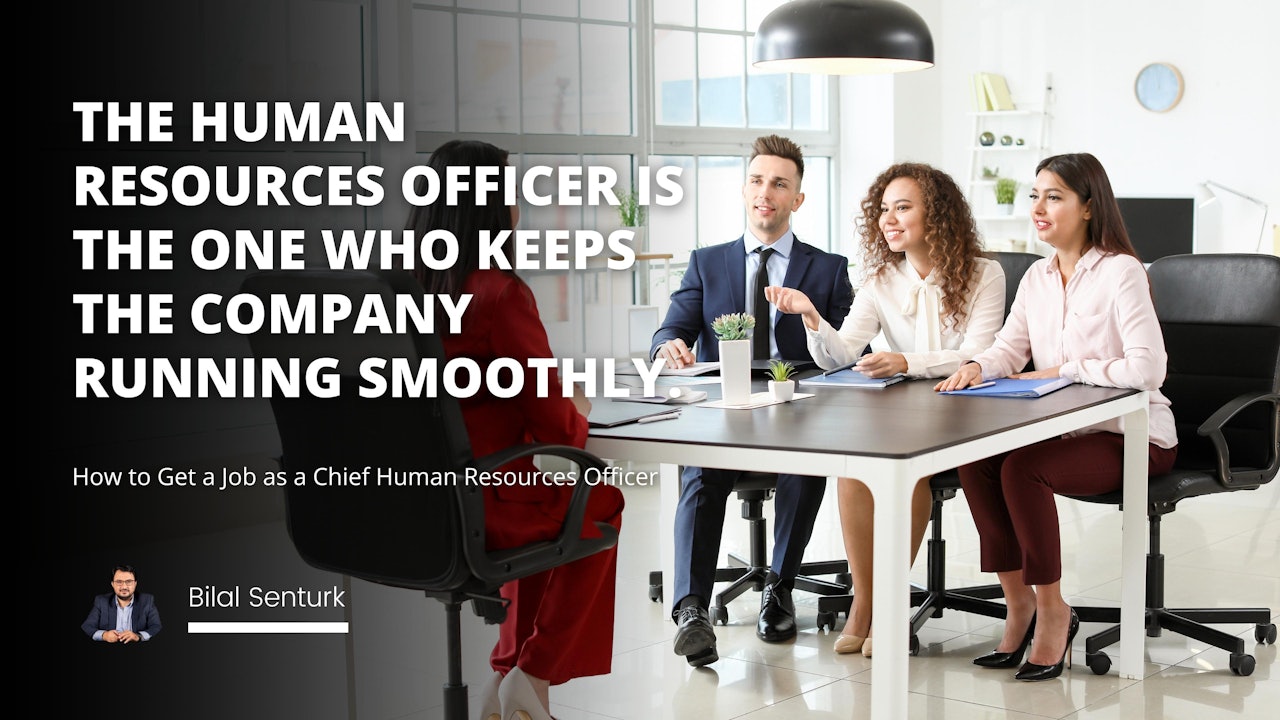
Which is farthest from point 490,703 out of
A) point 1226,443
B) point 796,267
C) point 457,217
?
point 1226,443

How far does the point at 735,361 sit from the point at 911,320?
836 millimetres

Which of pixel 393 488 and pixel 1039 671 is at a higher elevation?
pixel 393 488

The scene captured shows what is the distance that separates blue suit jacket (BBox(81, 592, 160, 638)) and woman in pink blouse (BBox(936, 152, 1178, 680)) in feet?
6.94

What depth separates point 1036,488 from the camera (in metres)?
3.09

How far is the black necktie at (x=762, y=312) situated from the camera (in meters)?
3.79

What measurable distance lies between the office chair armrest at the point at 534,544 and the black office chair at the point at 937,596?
3.63ft

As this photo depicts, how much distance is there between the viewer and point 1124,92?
774 centimetres

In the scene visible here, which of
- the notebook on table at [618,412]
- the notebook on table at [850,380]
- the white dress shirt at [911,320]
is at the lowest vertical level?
the notebook on table at [618,412]

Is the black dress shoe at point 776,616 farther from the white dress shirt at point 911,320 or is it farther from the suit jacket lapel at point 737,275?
the suit jacket lapel at point 737,275

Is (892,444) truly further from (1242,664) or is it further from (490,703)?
(1242,664)

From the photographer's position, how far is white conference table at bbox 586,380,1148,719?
2283 mm

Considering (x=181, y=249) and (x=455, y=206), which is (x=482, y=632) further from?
(x=181, y=249)

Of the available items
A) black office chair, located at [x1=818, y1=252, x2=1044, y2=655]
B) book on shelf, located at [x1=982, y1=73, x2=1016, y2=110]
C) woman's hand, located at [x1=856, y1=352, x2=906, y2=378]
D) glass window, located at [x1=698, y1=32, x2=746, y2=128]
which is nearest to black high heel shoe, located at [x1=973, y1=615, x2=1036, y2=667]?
black office chair, located at [x1=818, y1=252, x2=1044, y2=655]

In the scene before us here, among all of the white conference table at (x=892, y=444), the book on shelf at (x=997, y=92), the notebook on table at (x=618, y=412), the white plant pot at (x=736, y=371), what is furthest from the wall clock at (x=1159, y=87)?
the notebook on table at (x=618, y=412)
